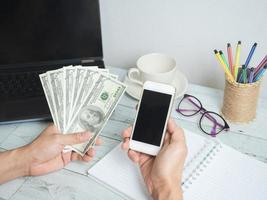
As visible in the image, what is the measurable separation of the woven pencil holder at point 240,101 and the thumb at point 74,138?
1.15 ft

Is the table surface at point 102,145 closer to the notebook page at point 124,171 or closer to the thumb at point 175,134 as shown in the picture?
the notebook page at point 124,171

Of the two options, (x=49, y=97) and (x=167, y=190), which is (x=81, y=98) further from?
(x=167, y=190)

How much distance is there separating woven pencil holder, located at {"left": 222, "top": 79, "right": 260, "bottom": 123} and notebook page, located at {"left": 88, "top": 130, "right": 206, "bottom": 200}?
110 mm

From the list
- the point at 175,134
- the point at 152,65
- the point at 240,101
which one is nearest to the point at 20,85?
the point at 152,65

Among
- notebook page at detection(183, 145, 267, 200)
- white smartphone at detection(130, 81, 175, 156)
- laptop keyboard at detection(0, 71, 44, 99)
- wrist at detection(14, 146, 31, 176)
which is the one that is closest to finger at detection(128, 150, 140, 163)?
white smartphone at detection(130, 81, 175, 156)

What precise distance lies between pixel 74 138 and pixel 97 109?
11 cm

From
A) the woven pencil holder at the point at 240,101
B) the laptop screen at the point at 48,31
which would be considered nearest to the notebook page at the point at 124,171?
the woven pencil holder at the point at 240,101

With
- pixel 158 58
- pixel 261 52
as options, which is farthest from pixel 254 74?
pixel 158 58

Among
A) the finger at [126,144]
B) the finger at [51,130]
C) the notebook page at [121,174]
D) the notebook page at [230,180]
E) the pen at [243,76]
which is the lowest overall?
the notebook page at [121,174]

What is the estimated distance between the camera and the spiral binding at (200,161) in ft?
2.22

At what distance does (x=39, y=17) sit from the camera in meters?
0.88

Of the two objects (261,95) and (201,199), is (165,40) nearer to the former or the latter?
(261,95)

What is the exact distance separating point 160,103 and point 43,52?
41 cm

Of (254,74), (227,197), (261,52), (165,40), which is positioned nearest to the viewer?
(227,197)
